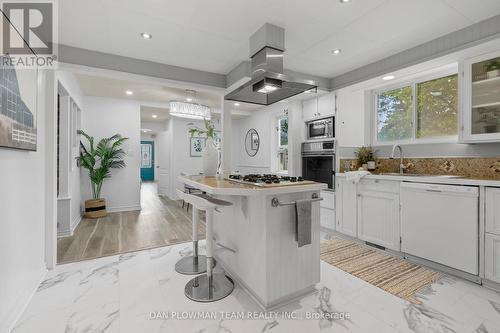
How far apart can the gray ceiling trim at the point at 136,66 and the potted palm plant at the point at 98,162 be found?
210 centimetres

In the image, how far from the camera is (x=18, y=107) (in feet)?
5.44

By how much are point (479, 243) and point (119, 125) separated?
19.6ft

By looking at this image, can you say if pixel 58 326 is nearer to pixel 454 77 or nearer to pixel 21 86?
pixel 21 86

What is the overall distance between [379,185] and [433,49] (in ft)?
5.23

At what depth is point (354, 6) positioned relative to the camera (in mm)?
2020

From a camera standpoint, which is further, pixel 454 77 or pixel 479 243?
pixel 454 77

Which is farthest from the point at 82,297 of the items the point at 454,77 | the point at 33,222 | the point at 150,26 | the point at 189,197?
the point at 454,77

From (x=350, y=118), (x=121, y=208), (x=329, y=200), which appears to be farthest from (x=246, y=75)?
(x=121, y=208)

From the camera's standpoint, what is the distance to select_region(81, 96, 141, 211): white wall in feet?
16.1

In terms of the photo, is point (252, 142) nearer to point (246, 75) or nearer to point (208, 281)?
point (246, 75)

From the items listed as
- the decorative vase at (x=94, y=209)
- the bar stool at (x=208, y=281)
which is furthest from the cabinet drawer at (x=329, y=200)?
the decorative vase at (x=94, y=209)

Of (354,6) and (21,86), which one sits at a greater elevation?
(354,6)

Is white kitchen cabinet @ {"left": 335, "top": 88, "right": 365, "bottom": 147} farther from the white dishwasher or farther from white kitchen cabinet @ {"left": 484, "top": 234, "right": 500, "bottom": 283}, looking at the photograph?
white kitchen cabinet @ {"left": 484, "top": 234, "right": 500, "bottom": 283}

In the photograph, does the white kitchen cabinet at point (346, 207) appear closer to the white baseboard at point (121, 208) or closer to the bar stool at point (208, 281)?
the bar stool at point (208, 281)
